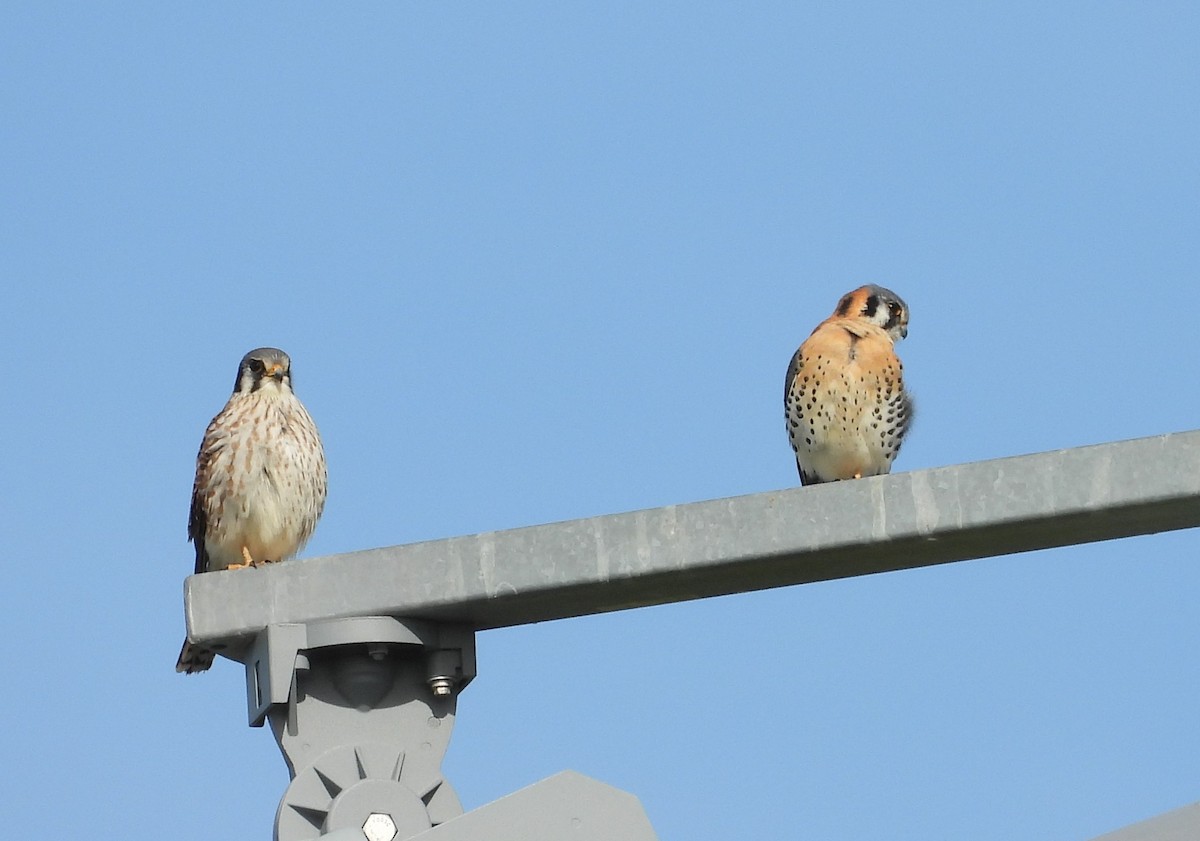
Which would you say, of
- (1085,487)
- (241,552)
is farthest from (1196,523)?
(241,552)

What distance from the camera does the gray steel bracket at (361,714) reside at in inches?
133

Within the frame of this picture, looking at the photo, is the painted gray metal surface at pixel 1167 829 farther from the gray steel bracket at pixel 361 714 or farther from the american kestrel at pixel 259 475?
the american kestrel at pixel 259 475

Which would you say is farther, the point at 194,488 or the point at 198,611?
the point at 194,488

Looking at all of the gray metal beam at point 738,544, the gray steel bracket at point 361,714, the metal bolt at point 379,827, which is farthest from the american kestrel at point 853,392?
the metal bolt at point 379,827

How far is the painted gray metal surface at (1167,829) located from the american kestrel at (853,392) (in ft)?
14.3

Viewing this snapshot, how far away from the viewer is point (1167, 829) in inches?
99.7

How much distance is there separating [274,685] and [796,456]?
4077mm

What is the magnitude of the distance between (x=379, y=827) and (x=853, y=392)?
153 inches

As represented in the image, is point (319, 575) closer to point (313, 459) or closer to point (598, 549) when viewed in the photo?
point (598, 549)

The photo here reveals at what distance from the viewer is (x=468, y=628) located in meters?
3.63

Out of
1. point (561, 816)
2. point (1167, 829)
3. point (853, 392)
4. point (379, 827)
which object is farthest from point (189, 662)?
point (1167, 829)

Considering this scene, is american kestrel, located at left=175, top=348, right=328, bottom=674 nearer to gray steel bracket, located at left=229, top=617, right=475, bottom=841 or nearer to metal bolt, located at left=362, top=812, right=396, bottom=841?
gray steel bracket, located at left=229, top=617, right=475, bottom=841

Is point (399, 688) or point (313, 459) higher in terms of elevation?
point (313, 459)

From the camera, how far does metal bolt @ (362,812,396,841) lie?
131 inches
